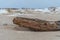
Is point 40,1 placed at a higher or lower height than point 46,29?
higher

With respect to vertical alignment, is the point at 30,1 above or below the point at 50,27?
above

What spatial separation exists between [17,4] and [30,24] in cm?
202

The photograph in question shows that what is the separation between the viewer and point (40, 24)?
1003 mm

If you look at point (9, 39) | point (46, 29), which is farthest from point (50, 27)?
point (9, 39)

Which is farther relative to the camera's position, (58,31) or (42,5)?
(42,5)

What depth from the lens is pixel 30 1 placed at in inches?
118

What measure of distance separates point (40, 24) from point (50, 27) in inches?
2.9

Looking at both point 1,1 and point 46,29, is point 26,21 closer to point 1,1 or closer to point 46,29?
point 46,29

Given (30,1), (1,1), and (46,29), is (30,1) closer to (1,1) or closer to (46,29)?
(1,1)

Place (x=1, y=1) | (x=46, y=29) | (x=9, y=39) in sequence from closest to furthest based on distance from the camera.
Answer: (x=9, y=39) → (x=46, y=29) → (x=1, y=1)

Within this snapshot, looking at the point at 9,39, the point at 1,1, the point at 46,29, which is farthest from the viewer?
the point at 1,1

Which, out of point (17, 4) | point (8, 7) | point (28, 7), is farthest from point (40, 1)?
point (8, 7)

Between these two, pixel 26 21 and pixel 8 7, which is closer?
pixel 26 21

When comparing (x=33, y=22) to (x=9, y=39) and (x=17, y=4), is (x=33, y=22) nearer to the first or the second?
(x=9, y=39)
